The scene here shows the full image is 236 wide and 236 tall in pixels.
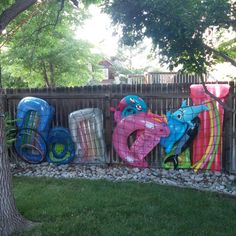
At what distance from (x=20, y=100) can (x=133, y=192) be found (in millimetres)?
3803

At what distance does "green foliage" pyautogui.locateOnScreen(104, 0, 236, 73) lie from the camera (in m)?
3.36

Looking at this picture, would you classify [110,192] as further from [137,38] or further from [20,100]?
[20,100]

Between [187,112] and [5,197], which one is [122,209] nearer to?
[5,197]

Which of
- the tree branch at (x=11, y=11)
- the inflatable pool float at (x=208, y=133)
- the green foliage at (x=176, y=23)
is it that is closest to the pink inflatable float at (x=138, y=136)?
the inflatable pool float at (x=208, y=133)

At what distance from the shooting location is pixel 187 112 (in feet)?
21.1

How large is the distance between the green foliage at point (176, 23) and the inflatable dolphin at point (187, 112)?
2.45 m

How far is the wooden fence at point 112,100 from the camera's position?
252 inches

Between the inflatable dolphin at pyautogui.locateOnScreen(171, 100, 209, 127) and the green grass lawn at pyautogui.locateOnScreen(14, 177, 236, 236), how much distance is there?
5.18ft

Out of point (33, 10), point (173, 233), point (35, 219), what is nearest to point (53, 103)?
point (33, 10)

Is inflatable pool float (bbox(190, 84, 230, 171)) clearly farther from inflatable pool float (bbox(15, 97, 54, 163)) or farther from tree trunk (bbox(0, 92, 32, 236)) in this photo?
tree trunk (bbox(0, 92, 32, 236))

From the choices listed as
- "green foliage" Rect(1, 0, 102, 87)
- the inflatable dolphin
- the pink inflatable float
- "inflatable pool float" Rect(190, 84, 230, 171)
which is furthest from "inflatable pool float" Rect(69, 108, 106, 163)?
"green foliage" Rect(1, 0, 102, 87)

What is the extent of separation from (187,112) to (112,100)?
1.61 metres

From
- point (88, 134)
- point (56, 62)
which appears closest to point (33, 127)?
point (88, 134)

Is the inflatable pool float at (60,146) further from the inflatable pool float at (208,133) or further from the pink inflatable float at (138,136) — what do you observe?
the inflatable pool float at (208,133)
